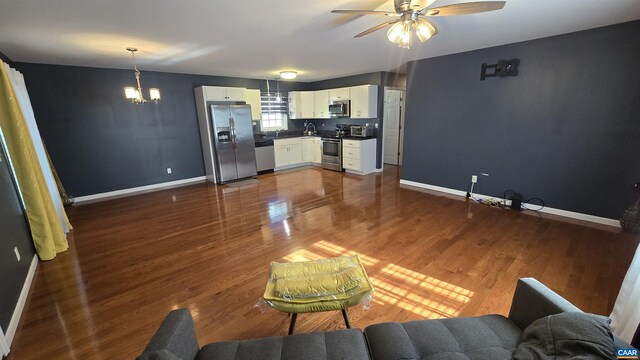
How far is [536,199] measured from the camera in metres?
3.85

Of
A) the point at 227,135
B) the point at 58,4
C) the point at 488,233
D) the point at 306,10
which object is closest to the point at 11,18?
the point at 58,4

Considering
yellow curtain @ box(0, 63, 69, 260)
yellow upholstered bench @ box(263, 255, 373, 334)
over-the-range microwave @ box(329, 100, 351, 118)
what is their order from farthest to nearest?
over-the-range microwave @ box(329, 100, 351, 118) < yellow curtain @ box(0, 63, 69, 260) < yellow upholstered bench @ box(263, 255, 373, 334)

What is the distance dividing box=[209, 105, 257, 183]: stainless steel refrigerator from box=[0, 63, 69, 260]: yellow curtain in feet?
9.71

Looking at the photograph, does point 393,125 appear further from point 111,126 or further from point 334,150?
point 111,126

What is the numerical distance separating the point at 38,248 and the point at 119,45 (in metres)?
2.48

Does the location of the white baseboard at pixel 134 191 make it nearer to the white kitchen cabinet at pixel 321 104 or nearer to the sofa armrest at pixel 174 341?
the white kitchen cabinet at pixel 321 104

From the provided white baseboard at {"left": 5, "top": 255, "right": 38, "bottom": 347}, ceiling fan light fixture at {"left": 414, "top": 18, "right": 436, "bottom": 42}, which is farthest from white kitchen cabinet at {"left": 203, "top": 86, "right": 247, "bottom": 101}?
ceiling fan light fixture at {"left": 414, "top": 18, "right": 436, "bottom": 42}

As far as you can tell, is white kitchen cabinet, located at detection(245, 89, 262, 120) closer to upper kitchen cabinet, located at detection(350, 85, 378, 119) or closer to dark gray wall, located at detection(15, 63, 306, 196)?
dark gray wall, located at detection(15, 63, 306, 196)

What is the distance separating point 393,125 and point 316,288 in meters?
6.18

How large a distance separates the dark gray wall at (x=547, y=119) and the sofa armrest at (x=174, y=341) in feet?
15.0

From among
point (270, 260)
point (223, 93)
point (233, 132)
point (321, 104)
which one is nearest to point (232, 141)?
point (233, 132)

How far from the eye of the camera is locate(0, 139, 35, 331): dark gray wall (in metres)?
1.94

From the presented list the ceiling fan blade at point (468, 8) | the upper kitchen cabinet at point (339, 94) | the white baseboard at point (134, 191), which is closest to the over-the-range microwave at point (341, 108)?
the upper kitchen cabinet at point (339, 94)

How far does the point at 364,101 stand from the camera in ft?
20.0
